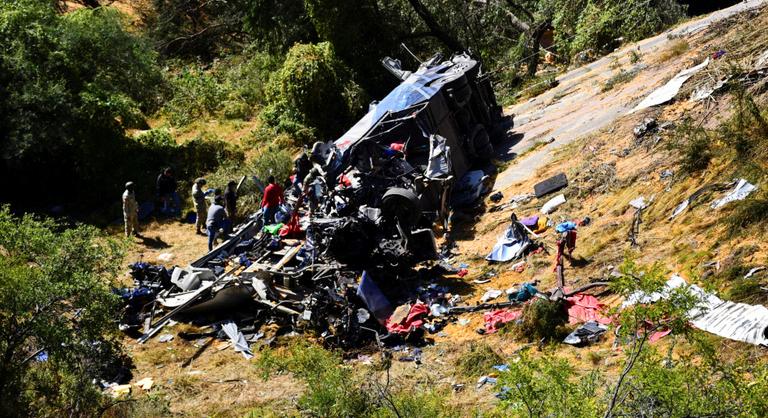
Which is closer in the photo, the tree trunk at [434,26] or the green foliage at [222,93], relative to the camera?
the tree trunk at [434,26]

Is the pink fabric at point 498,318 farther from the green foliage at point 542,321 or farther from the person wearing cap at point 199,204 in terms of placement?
the person wearing cap at point 199,204

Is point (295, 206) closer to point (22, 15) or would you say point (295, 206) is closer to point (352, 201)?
point (352, 201)

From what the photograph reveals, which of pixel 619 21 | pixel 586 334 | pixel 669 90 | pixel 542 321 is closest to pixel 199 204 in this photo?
pixel 542 321

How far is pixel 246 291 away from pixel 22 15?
10.2 metres

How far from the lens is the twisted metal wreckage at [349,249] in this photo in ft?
35.6

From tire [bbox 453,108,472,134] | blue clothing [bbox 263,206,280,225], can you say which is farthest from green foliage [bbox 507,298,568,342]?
tire [bbox 453,108,472,134]

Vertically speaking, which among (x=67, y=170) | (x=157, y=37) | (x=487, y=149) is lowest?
(x=487, y=149)

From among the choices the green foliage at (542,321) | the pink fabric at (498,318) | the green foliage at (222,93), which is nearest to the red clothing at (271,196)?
the pink fabric at (498,318)

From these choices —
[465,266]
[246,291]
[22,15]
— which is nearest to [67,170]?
[22,15]

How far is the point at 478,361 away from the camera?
923cm

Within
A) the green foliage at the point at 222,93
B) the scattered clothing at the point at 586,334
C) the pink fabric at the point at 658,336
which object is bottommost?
the scattered clothing at the point at 586,334

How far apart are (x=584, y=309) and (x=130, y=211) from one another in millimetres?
9479

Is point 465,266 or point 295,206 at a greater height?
point 295,206

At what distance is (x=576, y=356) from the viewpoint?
348 inches
